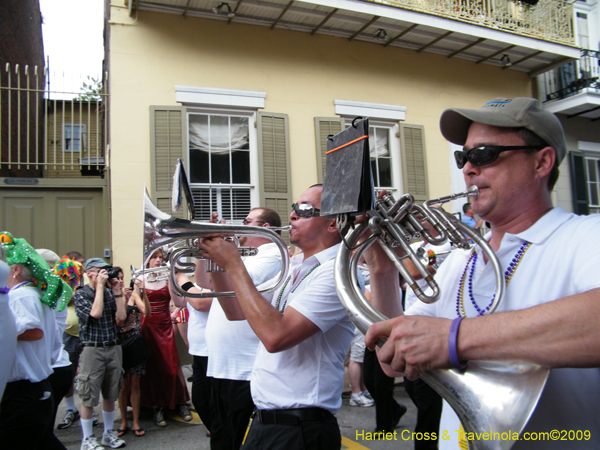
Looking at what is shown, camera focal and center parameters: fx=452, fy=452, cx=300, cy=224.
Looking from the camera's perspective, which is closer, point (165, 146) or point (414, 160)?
point (165, 146)

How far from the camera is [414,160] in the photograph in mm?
8352

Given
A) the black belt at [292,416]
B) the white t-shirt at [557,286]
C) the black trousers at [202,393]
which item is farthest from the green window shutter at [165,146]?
the white t-shirt at [557,286]

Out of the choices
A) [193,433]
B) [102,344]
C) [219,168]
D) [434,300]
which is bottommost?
[193,433]

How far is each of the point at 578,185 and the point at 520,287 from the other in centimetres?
988

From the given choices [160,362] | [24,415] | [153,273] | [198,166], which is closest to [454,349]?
[24,415]

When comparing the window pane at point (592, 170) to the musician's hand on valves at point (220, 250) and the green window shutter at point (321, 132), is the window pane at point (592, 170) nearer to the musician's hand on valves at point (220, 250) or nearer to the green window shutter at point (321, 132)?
the green window shutter at point (321, 132)

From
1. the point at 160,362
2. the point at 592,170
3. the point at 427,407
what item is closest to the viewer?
the point at 427,407

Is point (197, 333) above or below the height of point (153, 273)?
below

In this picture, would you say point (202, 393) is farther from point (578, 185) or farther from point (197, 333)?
point (578, 185)

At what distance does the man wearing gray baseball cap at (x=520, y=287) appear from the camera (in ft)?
3.27

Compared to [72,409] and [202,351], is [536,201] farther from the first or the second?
[72,409]

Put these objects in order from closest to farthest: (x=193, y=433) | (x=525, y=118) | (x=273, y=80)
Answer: (x=525, y=118), (x=193, y=433), (x=273, y=80)

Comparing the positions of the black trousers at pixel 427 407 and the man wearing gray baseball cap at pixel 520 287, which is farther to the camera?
the black trousers at pixel 427 407

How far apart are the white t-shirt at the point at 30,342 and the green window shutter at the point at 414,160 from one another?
646cm
